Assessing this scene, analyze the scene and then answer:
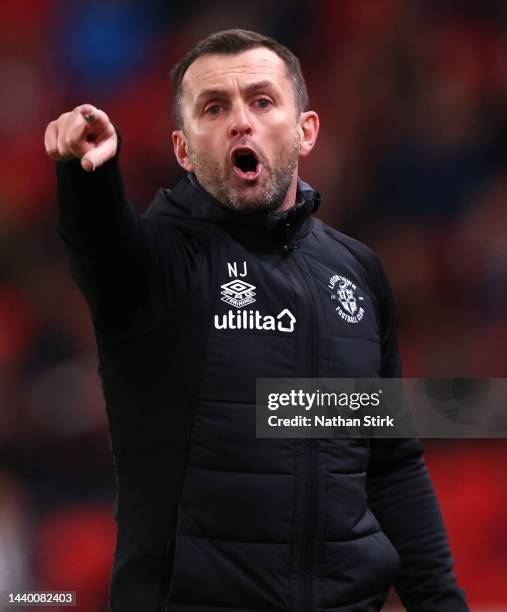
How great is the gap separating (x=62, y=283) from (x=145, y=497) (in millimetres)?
2353

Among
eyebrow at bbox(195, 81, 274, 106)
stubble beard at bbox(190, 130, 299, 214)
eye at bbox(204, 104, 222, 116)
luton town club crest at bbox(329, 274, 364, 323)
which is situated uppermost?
eyebrow at bbox(195, 81, 274, 106)

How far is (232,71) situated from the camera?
198 centimetres

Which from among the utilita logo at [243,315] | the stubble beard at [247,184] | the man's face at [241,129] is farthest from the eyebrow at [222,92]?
the utilita logo at [243,315]

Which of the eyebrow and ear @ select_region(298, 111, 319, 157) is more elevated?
ear @ select_region(298, 111, 319, 157)

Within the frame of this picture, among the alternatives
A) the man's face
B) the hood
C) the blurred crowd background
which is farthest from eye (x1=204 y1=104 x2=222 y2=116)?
the blurred crowd background

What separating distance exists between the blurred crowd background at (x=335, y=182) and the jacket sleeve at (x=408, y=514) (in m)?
1.70

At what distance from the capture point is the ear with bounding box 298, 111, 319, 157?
7.01 ft

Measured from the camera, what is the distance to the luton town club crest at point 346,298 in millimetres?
1912

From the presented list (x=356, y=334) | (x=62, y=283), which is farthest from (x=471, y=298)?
(x=356, y=334)

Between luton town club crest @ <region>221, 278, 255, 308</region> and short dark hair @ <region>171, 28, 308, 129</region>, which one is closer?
luton town club crest @ <region>221, 278, 255, 308</region>

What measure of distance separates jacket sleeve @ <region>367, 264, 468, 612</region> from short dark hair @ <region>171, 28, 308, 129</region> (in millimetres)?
413

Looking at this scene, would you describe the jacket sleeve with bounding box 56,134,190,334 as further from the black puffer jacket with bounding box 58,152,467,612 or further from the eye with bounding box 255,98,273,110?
the eye with bounding box 255,98,273,110

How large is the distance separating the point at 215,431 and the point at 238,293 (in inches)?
9.6

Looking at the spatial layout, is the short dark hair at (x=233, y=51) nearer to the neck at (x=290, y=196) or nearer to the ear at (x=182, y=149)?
the ear at (x=182, y=149)
